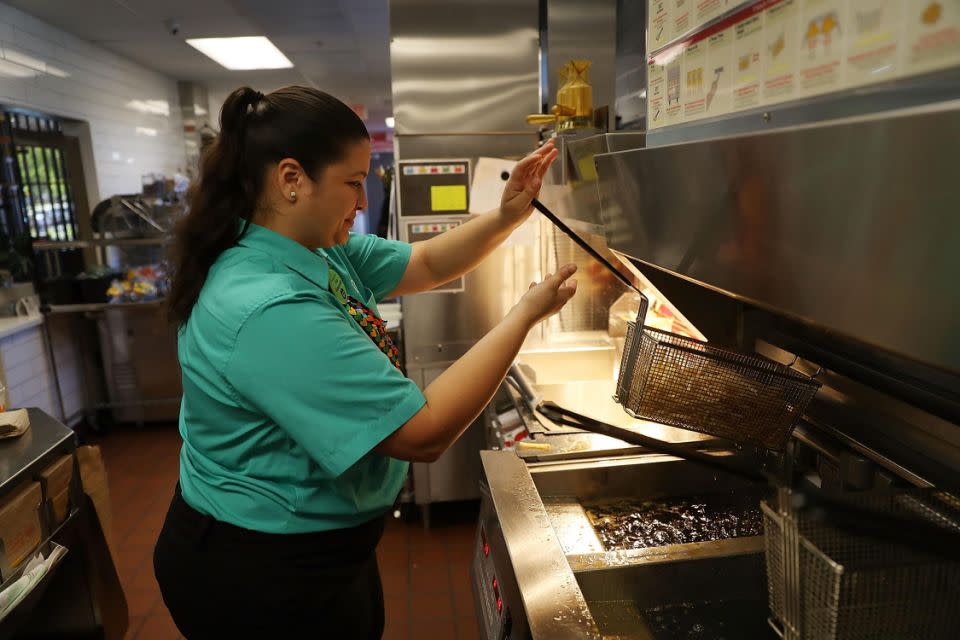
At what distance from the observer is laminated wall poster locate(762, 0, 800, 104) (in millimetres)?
736

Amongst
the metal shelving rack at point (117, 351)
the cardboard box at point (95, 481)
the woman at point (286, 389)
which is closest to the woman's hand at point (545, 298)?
the woman at point (286, 389)

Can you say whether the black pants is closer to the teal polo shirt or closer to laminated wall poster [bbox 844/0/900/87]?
the teal polo shirt

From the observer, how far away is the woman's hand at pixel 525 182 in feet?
5.05

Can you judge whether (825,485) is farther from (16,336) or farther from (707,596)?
(16,336)

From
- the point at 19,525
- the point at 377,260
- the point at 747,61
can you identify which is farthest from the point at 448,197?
the point at 747,61

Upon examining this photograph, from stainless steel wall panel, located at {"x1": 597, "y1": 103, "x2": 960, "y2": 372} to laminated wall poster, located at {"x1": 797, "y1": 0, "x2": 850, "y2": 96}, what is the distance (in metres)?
0.08

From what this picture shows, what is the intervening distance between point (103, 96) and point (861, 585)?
685 cm

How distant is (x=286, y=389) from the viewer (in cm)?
104

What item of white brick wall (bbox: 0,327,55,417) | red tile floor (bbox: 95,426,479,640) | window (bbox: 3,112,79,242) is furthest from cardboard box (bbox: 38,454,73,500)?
window (bbox: 3,112,79,242)

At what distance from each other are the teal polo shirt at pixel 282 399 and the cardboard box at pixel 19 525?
35.2 inches

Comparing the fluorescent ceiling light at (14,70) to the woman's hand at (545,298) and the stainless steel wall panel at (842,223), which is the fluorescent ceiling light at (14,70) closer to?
the woman's hand at (545,298)

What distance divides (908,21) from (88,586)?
282 centimetres

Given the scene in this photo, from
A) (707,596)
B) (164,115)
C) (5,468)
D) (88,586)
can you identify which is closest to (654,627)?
(707,596)

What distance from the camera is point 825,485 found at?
4.05 feet
